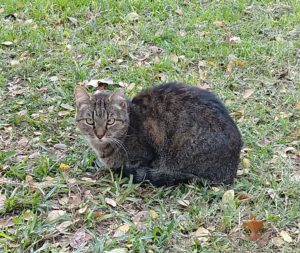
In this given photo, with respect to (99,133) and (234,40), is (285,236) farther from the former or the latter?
(234,40)

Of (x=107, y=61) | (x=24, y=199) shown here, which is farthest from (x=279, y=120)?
(x=24, y=199)

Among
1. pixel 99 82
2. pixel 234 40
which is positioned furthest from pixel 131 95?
pixel 234 40

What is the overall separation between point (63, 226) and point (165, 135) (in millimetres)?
1054

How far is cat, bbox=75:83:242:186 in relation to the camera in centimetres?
411

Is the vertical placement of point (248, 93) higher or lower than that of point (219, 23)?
lower

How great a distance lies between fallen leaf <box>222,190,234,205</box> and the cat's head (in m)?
0.87

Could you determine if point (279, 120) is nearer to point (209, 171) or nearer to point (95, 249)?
point (209, 171)

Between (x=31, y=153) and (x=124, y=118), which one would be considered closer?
(x=124, y=118)

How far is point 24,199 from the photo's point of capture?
3889mm

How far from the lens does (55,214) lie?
380 cm

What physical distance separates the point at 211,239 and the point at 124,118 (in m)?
1.12

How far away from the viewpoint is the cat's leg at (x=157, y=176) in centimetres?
411

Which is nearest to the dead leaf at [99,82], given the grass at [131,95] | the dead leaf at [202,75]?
the grass at [131,95]

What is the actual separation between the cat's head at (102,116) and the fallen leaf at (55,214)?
24.4 inches
